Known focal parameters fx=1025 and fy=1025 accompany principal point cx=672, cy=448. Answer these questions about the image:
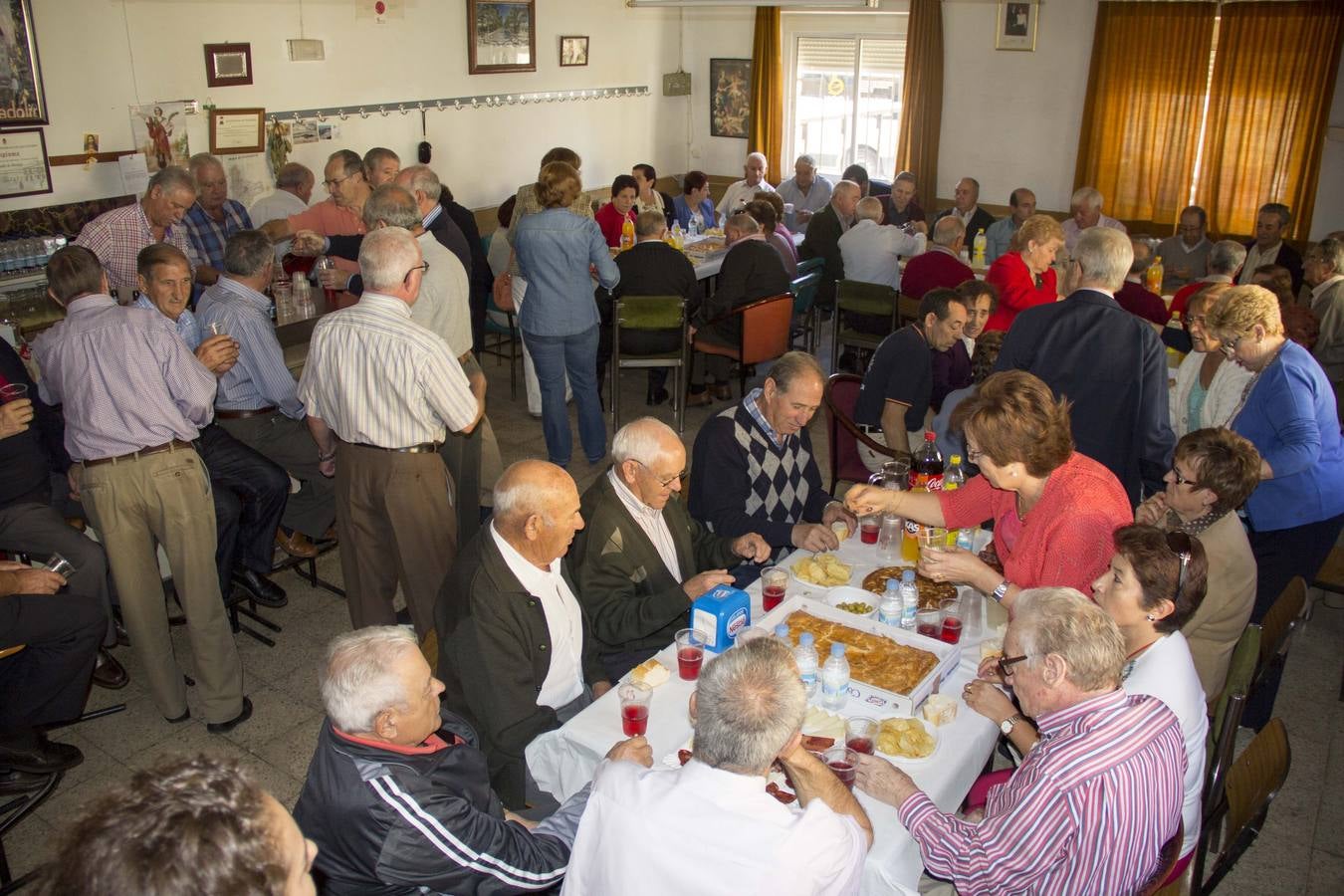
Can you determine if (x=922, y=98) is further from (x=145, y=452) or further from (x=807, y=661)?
(x=807, y=661)

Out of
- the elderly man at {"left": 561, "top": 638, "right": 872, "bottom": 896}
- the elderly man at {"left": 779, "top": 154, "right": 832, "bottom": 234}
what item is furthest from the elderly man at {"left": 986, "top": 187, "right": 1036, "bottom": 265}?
the elderly man at {"left": 561, "top": 638, "right": 872, "bottom": 896}

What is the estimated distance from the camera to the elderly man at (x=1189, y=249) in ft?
26.6

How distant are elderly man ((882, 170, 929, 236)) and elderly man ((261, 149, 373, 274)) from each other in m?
4.74

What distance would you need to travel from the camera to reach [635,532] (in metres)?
3.26

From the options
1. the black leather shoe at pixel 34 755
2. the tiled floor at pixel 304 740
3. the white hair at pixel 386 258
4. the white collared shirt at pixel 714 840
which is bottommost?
the tiled floor at pixel 304 740

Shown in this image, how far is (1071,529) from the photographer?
9.64 ft

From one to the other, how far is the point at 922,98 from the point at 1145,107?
2.16m

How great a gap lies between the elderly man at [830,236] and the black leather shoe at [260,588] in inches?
199

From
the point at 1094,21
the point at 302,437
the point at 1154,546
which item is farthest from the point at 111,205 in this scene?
the point at 1094,21

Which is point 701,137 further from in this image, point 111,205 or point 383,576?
point 383,576

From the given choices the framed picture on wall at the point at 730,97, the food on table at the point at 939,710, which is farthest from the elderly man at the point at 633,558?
the framed picture on wall at the point at 730,97

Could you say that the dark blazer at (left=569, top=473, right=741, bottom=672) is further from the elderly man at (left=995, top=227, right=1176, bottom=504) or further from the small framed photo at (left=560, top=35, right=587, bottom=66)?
the small framed photo at (left=560, top=35, right=587, bottom=66)

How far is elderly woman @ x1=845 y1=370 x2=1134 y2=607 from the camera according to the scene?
2941mm

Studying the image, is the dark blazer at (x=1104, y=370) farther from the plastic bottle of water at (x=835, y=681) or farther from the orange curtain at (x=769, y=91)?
the orange curtain at (x=769, y=91)
